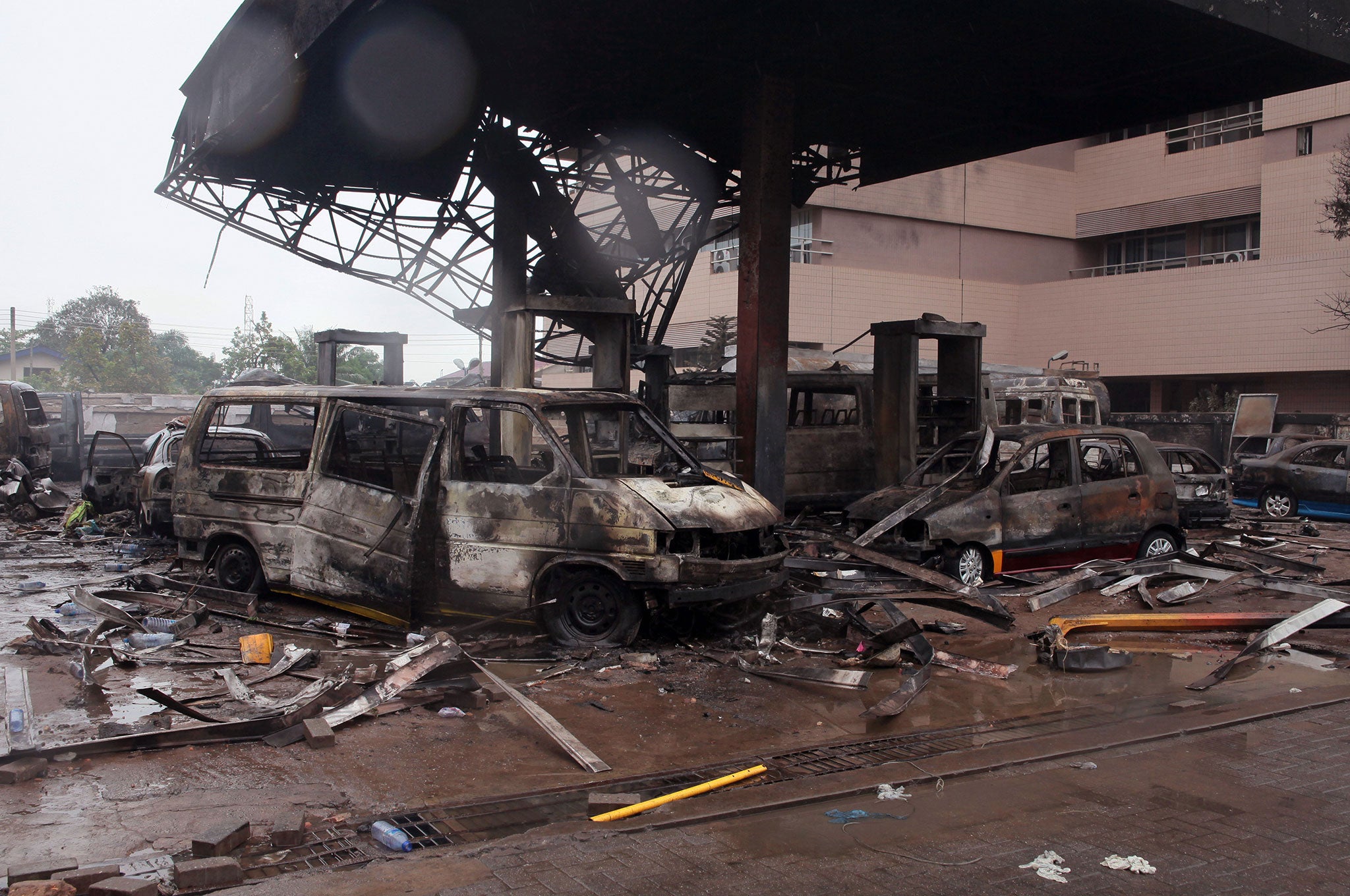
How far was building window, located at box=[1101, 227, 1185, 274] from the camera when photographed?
1457 inches

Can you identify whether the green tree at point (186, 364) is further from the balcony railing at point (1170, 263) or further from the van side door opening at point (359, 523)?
the van side door opening at point (359, 523)

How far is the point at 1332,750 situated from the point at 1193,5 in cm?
729

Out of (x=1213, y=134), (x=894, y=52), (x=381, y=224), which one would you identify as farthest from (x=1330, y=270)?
(x=381, y=224)

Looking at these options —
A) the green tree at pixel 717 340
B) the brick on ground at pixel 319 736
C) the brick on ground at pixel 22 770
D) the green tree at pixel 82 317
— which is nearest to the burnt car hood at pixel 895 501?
the brick on ground at pixel 319 736

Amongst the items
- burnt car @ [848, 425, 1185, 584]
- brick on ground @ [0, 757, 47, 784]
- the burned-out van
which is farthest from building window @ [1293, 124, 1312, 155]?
brick on ground @ [0, 757, 47, 784]

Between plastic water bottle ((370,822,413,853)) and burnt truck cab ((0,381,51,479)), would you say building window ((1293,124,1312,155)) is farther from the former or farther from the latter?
plastic water bottle ((370,822,413,853))

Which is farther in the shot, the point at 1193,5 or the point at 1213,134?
the point at 1213,134

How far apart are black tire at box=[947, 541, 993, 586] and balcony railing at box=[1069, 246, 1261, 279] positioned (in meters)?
28.9

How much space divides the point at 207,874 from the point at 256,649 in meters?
3.50

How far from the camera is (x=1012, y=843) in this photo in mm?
4121

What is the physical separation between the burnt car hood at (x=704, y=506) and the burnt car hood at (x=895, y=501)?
2.90m

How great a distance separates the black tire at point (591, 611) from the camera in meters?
7.21

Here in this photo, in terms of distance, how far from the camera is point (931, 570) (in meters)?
8.98

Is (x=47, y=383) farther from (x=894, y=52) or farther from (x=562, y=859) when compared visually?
(x=562, y=859)
